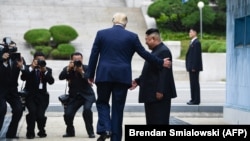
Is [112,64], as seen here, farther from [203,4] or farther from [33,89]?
[203,4]

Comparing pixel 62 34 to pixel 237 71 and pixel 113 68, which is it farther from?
pixel 113 68

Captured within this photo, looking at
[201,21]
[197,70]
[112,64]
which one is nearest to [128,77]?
[112,64]

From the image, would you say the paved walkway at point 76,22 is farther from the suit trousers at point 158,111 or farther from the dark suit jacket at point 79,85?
the suit trousers at point 158,111

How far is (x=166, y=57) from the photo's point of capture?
11.3 meters

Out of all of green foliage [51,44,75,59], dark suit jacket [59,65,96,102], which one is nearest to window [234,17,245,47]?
dark suit jacket [59,65,96,102]

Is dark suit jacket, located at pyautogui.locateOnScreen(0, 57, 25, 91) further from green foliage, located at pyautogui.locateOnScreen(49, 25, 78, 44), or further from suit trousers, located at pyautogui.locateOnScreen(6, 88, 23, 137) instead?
green foliage, located at pyautogui.locateOnScreen(49, 25, 78, 44)

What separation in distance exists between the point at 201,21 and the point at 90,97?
A: 69.0 feet

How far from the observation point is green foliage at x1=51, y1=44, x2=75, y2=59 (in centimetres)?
3181

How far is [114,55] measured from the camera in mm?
10922

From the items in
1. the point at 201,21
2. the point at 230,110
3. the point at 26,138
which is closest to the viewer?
the point at 26,138

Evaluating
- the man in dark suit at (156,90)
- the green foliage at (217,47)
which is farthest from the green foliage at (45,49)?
the man in dark suit at (156,90)

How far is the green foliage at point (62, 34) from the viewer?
3309 cm

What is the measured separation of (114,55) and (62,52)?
69.2 ft

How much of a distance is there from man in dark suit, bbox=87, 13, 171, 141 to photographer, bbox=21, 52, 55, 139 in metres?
3.28
